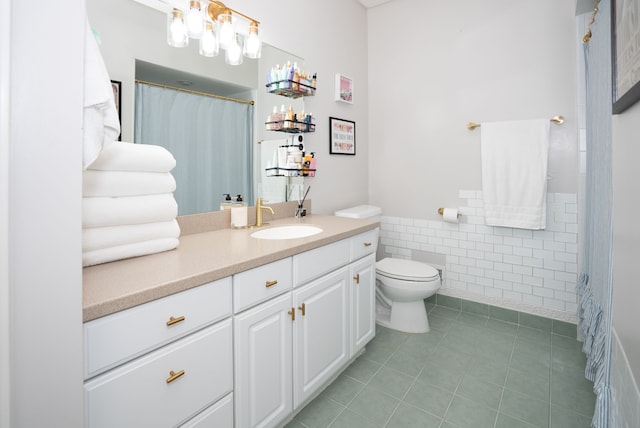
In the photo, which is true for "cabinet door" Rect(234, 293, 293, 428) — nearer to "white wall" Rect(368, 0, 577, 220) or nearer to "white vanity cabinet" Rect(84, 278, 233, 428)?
"white vanity cabinet" Rect(84, 278, 233, 428)

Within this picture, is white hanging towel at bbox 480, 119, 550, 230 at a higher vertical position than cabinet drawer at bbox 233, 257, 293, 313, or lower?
higher

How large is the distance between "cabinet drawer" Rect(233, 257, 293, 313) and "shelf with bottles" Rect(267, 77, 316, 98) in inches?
49.6

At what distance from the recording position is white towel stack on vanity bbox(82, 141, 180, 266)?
1152 mm

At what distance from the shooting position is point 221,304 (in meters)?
1.20

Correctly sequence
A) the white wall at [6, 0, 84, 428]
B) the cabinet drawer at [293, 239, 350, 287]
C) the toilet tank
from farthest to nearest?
the toilet tank → the cabinet drawer at [293, 239, 350, 287] → the white wall at [6, 0, 84, 428]

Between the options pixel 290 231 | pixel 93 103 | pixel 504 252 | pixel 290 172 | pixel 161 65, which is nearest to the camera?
pixel 93 103

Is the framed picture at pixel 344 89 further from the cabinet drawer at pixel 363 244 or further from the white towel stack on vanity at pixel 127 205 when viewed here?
the white towel stack on vanity at pixel 127 205

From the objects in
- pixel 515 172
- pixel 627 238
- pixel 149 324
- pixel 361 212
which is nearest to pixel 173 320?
pixel 149 324

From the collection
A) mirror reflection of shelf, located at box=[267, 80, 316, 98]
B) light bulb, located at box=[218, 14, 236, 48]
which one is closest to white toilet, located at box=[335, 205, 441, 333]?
mirror reflection of shelf, located at box=[267, 80, 316, 98]

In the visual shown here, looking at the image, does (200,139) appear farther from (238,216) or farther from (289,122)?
(289,122)

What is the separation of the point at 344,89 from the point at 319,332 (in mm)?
2073

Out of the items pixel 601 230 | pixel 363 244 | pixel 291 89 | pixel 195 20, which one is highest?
pixel 195 20

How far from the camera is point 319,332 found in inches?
67.4

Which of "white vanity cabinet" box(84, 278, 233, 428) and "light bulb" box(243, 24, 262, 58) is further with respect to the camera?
"light bulb" box(243, 24, 262, 58)
